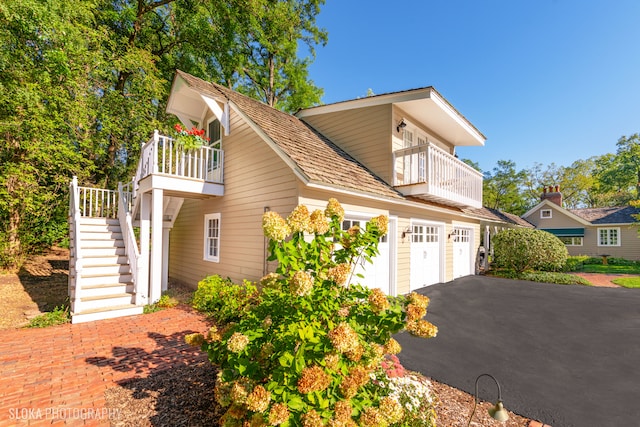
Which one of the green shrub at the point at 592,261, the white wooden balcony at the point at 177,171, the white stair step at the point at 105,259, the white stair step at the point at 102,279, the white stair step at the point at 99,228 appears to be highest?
the white wooden balcony at the point at 177,171

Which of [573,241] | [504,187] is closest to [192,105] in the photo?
[573,241]

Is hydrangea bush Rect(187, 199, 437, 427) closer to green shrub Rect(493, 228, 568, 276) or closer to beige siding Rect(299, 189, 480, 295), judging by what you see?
beige siding Rect(299, 189, 480, 295)

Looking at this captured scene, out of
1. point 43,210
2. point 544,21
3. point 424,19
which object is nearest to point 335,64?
point 424,19

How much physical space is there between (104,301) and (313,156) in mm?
6000

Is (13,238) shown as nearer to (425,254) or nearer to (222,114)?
(222,114)

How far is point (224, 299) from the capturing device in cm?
600

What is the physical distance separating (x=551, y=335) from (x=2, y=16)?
700 inches

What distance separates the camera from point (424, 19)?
A: 10359 mm

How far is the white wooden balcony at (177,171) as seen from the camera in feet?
22.0

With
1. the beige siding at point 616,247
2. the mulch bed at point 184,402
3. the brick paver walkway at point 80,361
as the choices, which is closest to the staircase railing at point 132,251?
the brick paver walkway at point 80,361

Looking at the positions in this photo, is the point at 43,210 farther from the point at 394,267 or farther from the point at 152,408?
the point at 394,267

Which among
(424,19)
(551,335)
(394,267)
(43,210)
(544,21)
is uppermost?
(424,19)

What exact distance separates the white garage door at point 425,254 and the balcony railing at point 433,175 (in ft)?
4.18

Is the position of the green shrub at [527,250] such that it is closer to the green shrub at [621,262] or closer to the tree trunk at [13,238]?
the green shrub at [621,262]
